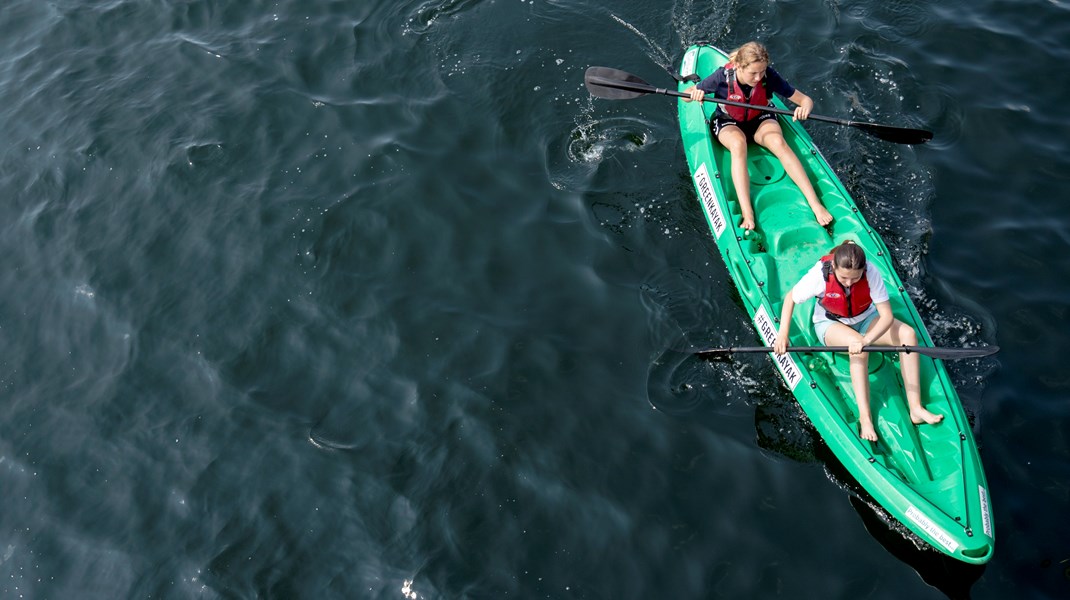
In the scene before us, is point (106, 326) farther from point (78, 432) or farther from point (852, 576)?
point (852, 576)

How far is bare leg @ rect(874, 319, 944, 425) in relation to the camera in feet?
23.4

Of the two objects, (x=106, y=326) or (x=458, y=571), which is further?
(x=106, y=326)

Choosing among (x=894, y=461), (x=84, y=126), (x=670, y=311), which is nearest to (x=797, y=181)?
(x=670, y=311)

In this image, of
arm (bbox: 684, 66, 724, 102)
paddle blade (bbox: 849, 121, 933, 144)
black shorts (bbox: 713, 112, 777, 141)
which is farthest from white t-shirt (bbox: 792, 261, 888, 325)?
A: arm (bbox: 684, 66, 724, 102)

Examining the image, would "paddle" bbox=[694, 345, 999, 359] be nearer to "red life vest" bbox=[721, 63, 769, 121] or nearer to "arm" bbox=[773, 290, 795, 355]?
"arm" bbox=[773, 290, 795, 355]

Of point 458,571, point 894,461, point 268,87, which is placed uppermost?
point 268,87

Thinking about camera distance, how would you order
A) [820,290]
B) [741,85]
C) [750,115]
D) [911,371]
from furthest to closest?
[750,115] → [741,85] → [820,290] → [911,371]

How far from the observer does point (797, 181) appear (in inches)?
342

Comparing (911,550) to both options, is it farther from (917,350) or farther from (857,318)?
(857,318)

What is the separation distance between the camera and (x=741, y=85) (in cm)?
887

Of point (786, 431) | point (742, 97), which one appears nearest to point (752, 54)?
point (742, 97)

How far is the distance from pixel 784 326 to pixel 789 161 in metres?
2.08

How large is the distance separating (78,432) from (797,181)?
23.5 feet

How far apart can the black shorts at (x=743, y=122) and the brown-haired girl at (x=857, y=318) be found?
2228 millimetres
